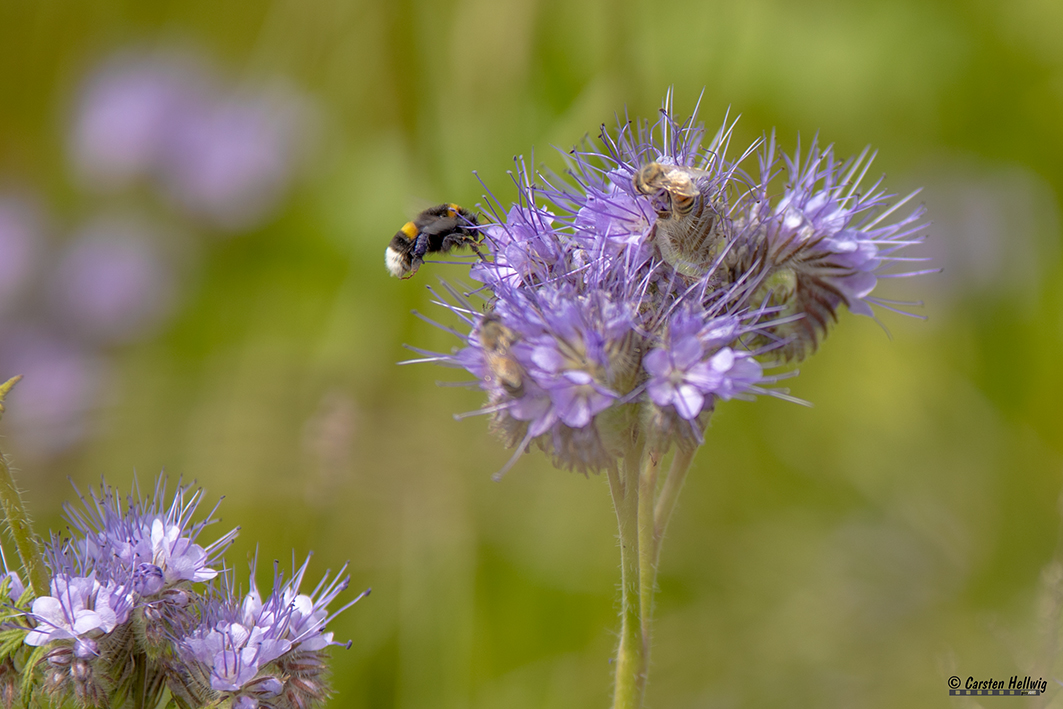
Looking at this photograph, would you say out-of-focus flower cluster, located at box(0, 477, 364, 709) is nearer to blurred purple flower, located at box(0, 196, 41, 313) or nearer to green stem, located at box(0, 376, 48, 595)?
green stem, located at box(0, 376, 48, 595)

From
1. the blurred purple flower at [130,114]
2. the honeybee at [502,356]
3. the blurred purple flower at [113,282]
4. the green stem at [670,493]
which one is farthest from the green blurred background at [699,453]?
the honeybee at [502,356]

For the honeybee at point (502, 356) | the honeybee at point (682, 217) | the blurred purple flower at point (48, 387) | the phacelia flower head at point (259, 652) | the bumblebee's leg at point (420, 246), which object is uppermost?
the blurred purple flower at point (48, 387)

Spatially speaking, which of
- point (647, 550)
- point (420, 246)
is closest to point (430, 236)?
point (420, 246)

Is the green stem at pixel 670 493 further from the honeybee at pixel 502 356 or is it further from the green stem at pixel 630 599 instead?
the honeybee at pixel 502 356

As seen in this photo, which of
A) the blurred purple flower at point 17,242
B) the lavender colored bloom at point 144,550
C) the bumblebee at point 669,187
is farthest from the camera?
the blurred purple flower at point 17,242

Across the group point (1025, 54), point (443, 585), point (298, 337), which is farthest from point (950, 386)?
point (298, 337)

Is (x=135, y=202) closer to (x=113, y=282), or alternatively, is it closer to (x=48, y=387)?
(x=113, y=282)

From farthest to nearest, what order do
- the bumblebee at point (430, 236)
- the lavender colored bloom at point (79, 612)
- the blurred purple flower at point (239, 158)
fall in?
the blurred purple flower at point (239, 158) < the bumblebee at point (430, 236) < the lavender colored bloom at point (79, 612)

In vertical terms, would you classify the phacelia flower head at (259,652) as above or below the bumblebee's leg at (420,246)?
below

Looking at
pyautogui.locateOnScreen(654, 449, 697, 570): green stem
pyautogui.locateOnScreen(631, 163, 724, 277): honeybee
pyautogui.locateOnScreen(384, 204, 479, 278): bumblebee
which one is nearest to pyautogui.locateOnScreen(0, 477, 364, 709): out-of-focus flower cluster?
pyautogui.locateOnScreen(654, 449, 697, 570): green stem
